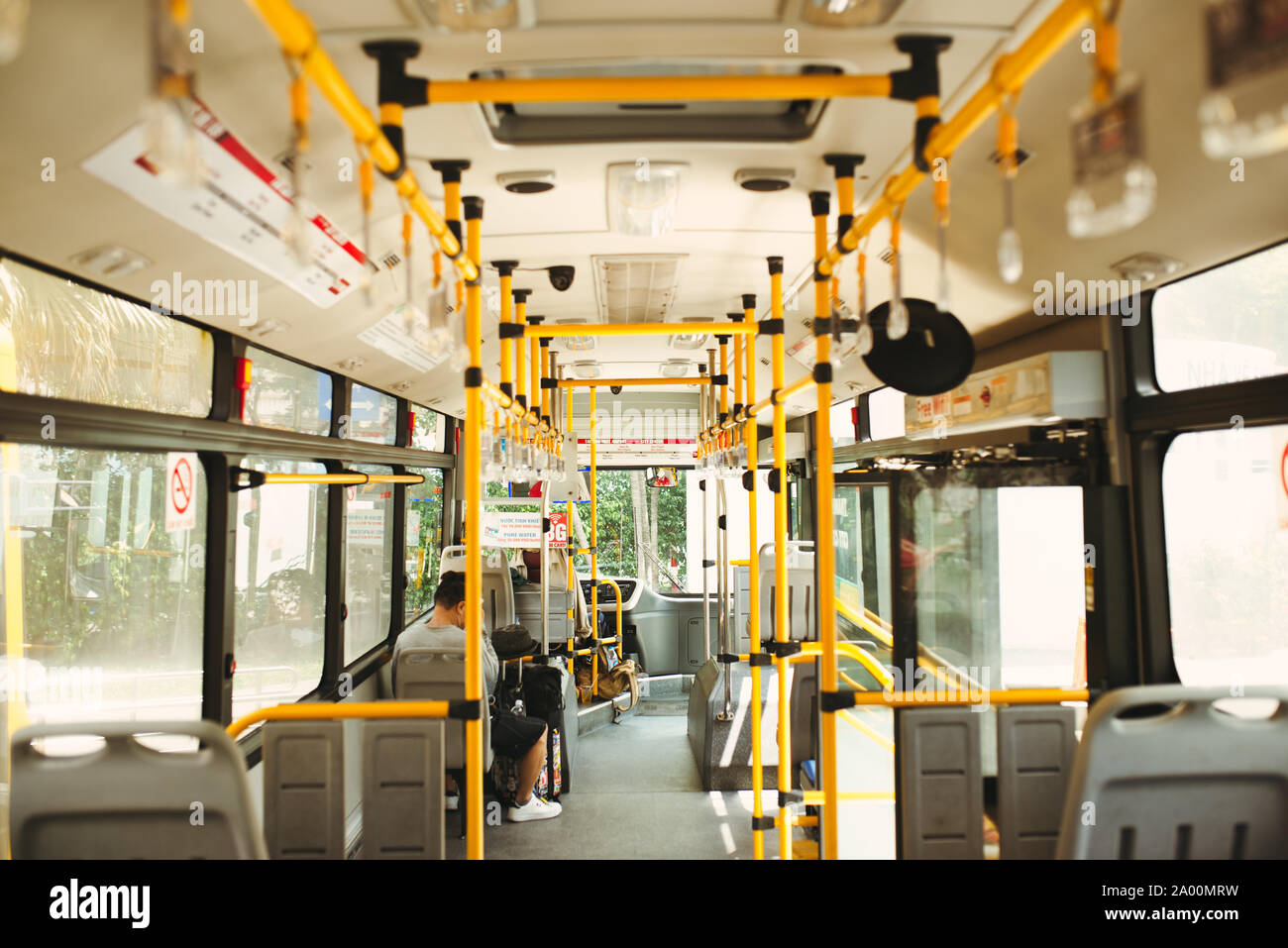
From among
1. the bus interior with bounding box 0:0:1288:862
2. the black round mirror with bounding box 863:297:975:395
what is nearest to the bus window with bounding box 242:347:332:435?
the bus interior with bounding box 0:0:1288:862

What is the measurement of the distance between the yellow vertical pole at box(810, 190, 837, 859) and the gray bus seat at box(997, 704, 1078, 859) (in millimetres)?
464

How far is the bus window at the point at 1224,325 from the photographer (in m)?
2.05

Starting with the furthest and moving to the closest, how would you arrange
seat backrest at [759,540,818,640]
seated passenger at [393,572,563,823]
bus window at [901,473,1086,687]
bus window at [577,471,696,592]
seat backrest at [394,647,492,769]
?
bus window at [577,471,696,592], seat backrest at [759,540,818,640], seated passenger at [393,572,563,823], seat backrest at [394,647,492,769], bus window at [901,473,1086,687]

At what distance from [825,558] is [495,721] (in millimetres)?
3022

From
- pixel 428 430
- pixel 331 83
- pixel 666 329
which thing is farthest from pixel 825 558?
pixel 428 430

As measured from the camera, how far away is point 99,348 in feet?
7.82

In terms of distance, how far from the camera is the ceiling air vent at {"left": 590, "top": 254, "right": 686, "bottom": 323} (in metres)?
3.47

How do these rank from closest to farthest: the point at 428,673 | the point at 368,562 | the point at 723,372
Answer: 1. the point at 428,673
2. the point at 723,372
3. the point at 368,562

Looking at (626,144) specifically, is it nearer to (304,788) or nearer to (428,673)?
(304,788)

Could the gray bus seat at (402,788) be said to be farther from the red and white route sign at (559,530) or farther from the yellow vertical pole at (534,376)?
the red and white route sign at (559,530)

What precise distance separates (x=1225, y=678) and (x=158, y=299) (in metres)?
3.74

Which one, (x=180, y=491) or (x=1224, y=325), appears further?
(x=180, y=491)

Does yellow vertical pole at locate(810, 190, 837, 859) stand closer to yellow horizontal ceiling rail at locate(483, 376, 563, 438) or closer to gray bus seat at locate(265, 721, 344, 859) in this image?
yellow horizontal ceiling rail at locate(483, 376, 563, 438)

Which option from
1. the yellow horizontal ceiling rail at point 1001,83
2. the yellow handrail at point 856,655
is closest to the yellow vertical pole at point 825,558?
the yellow horizontal ceiling rail at point 1001,83
